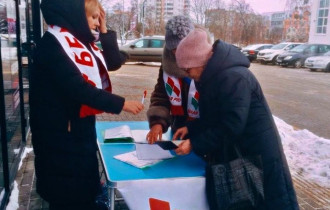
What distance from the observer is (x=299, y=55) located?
852 inches

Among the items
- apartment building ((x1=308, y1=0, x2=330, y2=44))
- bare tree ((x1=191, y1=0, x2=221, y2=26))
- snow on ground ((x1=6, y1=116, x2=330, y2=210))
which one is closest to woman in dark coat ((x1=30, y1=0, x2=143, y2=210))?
snow on ground ((x1=6, y1=116, x2=330, y2=210))

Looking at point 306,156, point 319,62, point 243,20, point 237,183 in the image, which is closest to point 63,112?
point 237,183

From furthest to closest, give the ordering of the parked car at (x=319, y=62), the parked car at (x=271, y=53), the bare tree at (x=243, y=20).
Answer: the bare tree at (x=243, y=20) < the parked car at (x=271, y=53) < the parked car at (x=319, y=62)

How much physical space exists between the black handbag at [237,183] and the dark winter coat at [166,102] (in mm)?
744

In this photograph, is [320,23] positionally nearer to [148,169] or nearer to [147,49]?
[147,49]

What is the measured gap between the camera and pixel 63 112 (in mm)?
2037

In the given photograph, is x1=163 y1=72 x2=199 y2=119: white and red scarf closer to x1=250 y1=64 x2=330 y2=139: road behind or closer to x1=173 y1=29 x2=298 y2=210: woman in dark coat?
x1=173 y1=29 x2=298 y2=210: woman in dark coat

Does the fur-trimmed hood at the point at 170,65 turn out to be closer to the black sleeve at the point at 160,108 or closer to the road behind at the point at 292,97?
the black sleeve at the point at 160,108

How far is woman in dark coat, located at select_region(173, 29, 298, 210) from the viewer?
1.97 metres

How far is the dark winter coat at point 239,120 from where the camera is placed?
1964 millimetres

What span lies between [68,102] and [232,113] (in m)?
0.89

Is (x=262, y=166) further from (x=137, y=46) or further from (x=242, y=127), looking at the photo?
(x=137, y=46)

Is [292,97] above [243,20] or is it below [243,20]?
below

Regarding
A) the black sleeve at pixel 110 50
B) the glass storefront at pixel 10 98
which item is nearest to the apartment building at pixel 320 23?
the glass storefront at pixel 10 98
